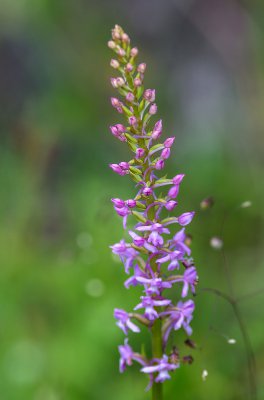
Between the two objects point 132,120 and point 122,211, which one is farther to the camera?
point 122,211

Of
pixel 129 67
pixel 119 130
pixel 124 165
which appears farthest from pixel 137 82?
pixel 124 165

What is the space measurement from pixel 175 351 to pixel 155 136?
804 mm

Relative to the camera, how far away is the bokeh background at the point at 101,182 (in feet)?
14.6

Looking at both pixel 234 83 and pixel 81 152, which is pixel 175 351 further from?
pixel 234 83

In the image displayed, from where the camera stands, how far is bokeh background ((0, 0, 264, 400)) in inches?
176

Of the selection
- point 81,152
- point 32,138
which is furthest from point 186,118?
point 32,138

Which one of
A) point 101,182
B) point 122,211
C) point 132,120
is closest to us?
point 132,120

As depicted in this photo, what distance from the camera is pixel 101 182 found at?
6.23 meters

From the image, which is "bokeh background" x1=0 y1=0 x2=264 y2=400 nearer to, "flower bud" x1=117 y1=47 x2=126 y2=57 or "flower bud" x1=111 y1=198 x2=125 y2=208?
"flower bud" x1=111 y1=198 x2=125 y2=208

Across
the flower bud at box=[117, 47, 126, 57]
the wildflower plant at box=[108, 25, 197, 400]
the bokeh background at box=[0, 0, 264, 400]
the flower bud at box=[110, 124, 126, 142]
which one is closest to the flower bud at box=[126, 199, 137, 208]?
the wildflower plant at box=[108, 25, 197, 400]

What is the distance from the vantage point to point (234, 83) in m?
8.16

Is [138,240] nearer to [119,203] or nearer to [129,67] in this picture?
[119,203]

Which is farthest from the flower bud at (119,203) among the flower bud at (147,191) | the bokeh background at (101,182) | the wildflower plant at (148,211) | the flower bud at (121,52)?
the bokeh background at (101,182)

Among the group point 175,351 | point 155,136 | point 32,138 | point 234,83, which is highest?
point 234,83
